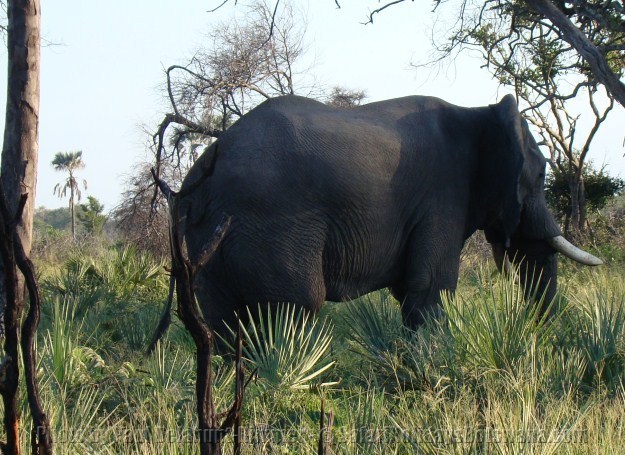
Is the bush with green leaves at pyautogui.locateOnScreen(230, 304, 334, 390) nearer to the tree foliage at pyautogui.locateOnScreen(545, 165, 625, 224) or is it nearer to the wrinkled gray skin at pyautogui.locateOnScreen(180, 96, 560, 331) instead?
the wrinkled gray skin at pyautogui.locateOnScreen(180, 96, 560, 331)

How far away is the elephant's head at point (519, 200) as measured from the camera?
25.9 ft

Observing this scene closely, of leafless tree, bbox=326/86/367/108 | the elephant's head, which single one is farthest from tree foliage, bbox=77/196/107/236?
the elephant's head

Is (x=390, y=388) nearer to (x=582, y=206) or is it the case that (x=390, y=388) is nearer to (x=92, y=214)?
(x=582, y=206)

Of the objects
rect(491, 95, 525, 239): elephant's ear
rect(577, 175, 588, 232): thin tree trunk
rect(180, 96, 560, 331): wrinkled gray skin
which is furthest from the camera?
rect(577, 175, 588, 232): thin tree trunk

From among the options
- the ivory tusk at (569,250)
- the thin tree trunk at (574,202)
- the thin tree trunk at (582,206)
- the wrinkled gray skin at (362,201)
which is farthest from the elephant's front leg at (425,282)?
the thin tree trunk at (582,206)

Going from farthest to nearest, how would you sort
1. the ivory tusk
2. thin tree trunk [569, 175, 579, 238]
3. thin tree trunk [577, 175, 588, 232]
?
thin tree trunk [577, 175, 588, 232], thin tree trunk [569, 175, 579, 238], the ivory tusk

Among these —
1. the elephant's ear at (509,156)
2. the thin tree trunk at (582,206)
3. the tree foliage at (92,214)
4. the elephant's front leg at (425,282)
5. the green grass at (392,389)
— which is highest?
the tree foliage at (92,214)

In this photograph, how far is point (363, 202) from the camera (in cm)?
709

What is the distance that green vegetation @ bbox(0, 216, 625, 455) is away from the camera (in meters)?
4.48

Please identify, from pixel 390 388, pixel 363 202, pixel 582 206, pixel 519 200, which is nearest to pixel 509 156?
pixel 519 200

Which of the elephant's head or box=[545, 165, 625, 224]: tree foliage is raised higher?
box=[545, 165, 625, 224]: tree foliage

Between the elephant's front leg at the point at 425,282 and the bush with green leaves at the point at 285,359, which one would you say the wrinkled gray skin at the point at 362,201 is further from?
the bush with green leaves at the point at 285,359

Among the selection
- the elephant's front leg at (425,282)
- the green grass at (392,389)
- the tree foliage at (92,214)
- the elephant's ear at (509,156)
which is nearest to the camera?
the green grass at (392,389)

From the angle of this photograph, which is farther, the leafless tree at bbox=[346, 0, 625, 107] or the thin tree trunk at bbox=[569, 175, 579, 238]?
the thin tree trunk at bbox=[569, 175, 579, 238]
